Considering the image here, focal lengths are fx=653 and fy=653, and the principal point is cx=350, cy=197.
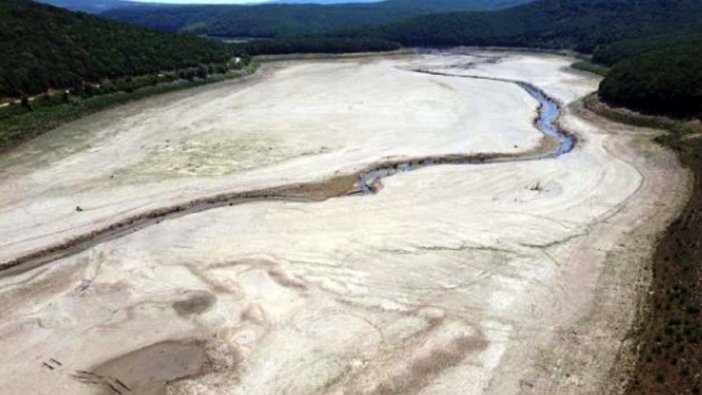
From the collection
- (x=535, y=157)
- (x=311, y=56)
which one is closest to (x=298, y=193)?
(x=535, y=157)

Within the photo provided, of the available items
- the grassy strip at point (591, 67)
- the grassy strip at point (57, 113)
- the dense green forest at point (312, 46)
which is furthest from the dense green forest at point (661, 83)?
the dense green forest at point (312, 46)

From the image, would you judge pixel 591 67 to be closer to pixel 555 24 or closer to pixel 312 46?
pixel 312 46

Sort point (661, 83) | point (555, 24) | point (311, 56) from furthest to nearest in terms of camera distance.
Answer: point (555, 24)
point (311, 56)
point (661, 83)

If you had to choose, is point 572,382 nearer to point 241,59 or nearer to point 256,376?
point 256,376

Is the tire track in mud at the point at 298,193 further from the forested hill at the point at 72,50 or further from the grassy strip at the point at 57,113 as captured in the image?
the forested hill at the point at 72,50

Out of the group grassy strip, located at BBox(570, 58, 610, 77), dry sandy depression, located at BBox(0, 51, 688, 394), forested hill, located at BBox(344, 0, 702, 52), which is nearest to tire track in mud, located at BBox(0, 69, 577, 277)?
dry sandy depression, located at BBox(0, 51, 688, 394)
